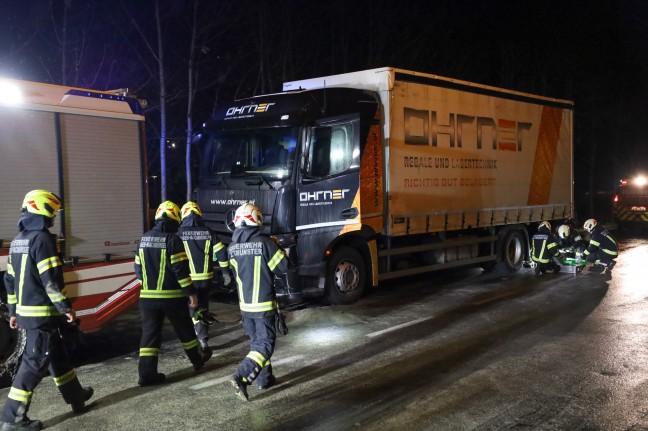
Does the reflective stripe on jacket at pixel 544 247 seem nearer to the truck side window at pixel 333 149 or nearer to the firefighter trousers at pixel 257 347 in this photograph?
the truck side window at pixel 333 149

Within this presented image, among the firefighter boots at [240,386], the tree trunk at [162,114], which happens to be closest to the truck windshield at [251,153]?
the firefighter boots at [240,386]

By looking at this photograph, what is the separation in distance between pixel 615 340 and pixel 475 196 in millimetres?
4930

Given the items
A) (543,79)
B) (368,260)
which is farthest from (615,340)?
(543,79)

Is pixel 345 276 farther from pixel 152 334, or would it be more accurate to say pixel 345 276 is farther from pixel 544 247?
pixel 544 247

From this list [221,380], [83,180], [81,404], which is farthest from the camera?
[83,180]

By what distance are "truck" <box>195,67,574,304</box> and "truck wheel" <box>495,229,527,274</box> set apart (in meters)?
0.55

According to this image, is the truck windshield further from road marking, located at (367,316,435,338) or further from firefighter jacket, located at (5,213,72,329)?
firefighter jacket, located at (5,213,72,329)

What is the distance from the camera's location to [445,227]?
11.0 metres

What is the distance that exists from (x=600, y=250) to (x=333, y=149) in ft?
21.7

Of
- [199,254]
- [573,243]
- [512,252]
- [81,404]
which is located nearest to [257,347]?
[81,404]

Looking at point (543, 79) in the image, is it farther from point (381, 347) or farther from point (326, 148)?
point (381, 347)

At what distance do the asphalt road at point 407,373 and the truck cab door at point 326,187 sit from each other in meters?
1.07

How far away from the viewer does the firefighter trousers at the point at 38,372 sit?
477 cm

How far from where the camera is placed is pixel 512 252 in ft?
43.1
